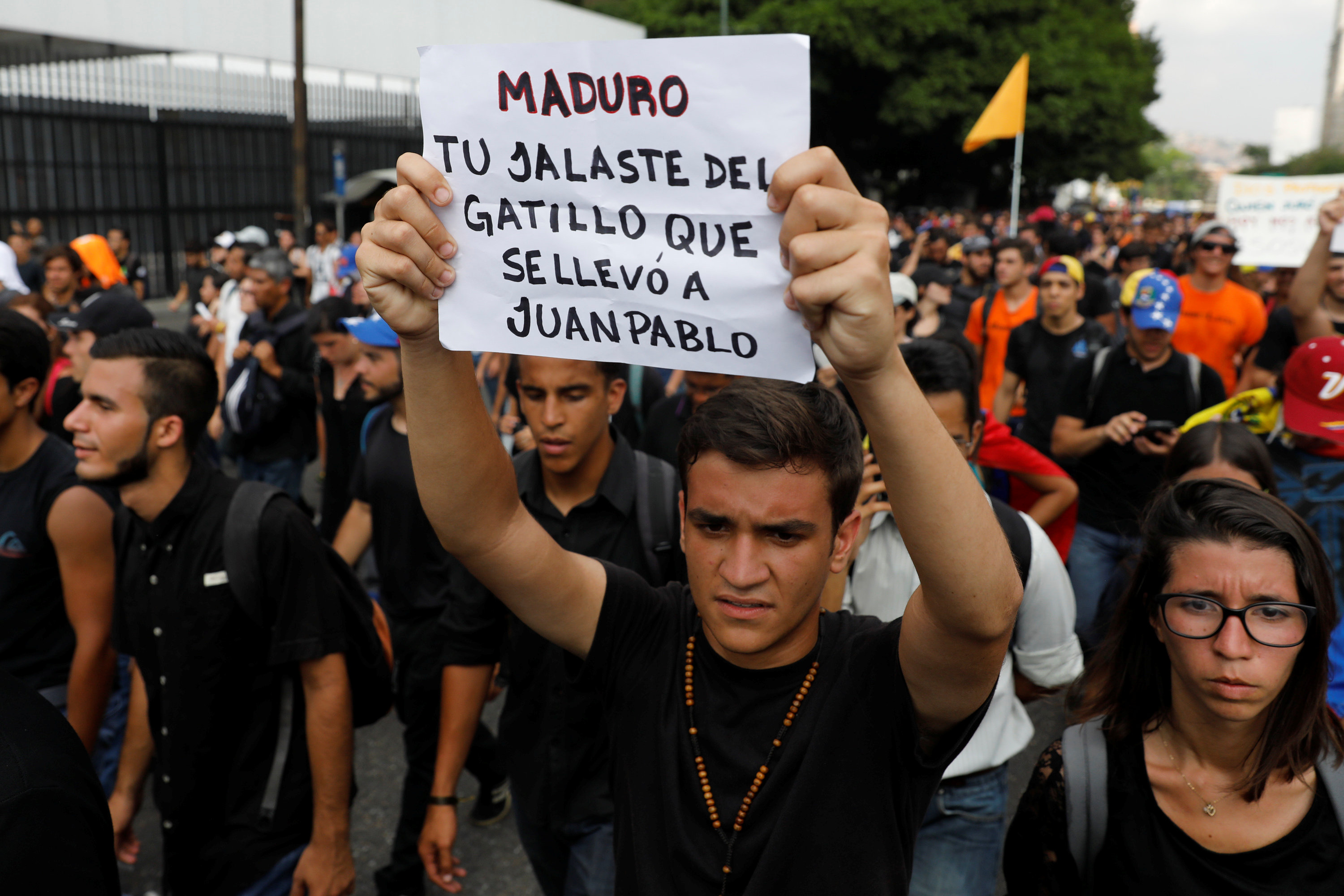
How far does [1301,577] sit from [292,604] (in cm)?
221

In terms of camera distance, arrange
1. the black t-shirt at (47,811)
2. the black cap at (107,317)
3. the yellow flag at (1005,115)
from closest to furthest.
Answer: the black t-shirt at (47,811) < the black cap at (107,317) < the yellow flag at (1005,115)

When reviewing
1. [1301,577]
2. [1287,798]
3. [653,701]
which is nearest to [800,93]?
[653,701]

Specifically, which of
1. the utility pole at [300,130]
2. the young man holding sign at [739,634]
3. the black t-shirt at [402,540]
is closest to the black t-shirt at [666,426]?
the black t-shirt at [402,540]

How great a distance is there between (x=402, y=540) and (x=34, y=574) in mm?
1188

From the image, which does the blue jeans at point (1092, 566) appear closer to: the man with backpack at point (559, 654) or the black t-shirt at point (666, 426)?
the black t-shirt at point (666, 426)

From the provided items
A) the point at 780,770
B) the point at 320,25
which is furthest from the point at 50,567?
the point at 320,25

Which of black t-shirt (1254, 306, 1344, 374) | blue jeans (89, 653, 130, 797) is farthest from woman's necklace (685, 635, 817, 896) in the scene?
black t-shirt (1254, 306, 1344, 374)

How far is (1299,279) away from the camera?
492cm

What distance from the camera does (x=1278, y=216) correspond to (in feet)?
25.5

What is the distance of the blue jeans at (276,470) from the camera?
19.8 feet

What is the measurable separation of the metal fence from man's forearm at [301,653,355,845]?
56.6 feet

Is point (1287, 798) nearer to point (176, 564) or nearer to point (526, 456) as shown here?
point (526, 456)

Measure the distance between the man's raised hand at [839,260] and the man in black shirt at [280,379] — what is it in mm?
5192

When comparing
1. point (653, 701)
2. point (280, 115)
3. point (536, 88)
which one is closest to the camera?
point (536, 88)
